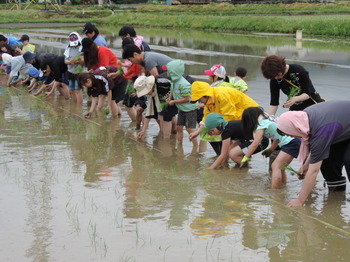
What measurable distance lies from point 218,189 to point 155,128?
3.59 m

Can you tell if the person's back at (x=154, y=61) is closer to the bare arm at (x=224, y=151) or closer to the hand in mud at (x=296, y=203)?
the bare arm at (x=224, y=151)

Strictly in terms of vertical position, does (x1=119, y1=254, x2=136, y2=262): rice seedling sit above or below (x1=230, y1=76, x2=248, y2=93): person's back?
below

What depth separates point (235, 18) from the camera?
3931cm

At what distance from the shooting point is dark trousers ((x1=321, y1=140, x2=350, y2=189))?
6.04 metres

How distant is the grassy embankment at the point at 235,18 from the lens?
3303cm

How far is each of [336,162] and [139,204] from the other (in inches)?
80.8

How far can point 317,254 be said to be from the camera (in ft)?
16.1

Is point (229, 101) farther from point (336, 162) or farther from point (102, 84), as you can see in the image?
point (102, 84)

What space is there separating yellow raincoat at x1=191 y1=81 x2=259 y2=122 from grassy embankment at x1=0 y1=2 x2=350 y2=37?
24.6m

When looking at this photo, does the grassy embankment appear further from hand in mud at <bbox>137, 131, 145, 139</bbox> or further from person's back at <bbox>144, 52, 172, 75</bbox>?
hand in mud at <bbox>137, 131, 145, 139</bbox>

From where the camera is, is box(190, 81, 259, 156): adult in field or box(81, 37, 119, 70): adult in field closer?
box(190, 81, 259, 156): adult in field

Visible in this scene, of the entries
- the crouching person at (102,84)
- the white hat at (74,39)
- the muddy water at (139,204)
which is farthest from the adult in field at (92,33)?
the muddy water at (139,204)

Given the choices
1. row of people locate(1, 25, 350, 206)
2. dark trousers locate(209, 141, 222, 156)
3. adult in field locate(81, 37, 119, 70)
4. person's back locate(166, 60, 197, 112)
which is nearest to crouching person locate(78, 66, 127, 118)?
row of people locate(1, 25, 350, 206)

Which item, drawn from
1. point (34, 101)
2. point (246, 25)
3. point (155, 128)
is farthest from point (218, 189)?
point (246, 25)
